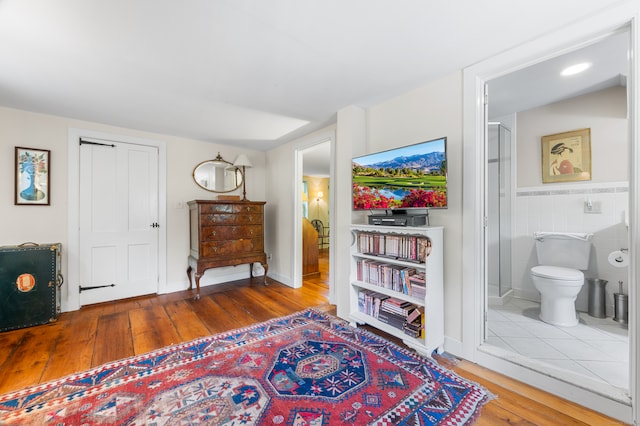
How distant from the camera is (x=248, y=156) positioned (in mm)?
4273

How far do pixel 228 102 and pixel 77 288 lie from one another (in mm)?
2739

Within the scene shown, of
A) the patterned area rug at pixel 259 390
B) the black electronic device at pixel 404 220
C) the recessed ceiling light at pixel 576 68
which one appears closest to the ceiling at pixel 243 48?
the recessed ceiling light at pixel 576 68

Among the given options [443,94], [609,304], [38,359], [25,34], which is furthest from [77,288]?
[609,304]

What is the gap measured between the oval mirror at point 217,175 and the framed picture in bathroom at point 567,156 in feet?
13.2

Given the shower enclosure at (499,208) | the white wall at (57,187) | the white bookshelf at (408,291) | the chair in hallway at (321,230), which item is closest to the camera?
the white bookshelf at (408,291)

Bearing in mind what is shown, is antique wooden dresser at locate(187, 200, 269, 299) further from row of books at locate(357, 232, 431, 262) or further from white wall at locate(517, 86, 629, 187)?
white wall at locate(517, 86, 629, 187)

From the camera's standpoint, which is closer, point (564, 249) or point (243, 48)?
point (243, 48)

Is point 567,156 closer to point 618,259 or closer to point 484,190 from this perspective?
point 618,259

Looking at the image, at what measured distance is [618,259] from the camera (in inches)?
93.4

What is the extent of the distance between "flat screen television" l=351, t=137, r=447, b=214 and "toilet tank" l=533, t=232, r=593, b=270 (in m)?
1.70

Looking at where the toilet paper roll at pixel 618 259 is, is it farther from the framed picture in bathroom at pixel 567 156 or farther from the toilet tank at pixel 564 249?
the framed picture in bathroom at pixel 567 156

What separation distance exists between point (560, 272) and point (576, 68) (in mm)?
1761

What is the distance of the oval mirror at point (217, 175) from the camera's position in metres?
3.83

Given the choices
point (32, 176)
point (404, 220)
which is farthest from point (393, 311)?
point (32, 176)
